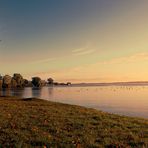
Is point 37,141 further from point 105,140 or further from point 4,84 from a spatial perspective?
point 4,84

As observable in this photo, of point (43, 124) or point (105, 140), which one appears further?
point (43, 124)

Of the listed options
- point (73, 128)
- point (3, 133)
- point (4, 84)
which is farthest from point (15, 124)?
point (4, 84)

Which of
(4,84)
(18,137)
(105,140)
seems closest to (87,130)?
(105,140)

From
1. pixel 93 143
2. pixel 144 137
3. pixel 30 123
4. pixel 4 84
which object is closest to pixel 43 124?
pixel 30 123

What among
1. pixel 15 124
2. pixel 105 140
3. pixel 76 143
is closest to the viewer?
pixel 76 143

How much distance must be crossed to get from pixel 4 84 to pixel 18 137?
594 feet

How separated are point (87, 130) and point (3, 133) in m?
4.90

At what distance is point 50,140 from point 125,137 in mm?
4182

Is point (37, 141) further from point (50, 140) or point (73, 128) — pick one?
point (73, 128)

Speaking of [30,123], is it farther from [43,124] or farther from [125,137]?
[125,137]

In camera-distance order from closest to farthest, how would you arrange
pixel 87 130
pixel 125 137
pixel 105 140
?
pixel 105 140
pixel 125 137
pixel 87 130

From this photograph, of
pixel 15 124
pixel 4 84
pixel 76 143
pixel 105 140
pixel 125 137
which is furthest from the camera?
pixel 4 84

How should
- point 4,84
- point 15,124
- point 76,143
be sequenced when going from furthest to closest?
point 4,84
point 15,124
point 76,143

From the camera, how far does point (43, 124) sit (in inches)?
658
